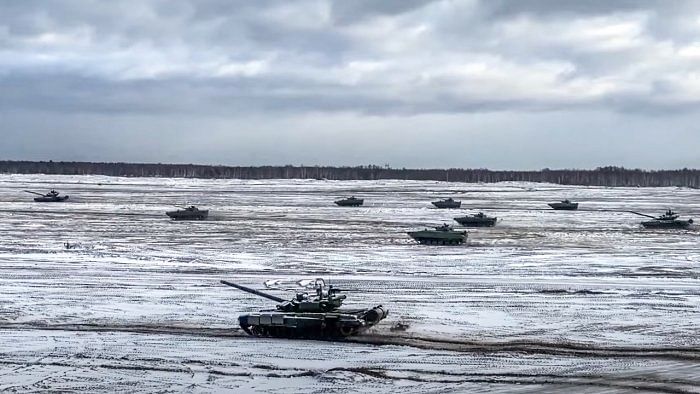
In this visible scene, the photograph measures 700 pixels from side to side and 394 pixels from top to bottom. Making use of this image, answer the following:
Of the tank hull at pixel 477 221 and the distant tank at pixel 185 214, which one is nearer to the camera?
the tank hull at pixel 477 221

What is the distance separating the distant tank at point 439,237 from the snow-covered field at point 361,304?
23.1 inches

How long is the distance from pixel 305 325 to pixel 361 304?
409 cm

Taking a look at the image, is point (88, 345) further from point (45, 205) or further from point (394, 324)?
point (45, 205)

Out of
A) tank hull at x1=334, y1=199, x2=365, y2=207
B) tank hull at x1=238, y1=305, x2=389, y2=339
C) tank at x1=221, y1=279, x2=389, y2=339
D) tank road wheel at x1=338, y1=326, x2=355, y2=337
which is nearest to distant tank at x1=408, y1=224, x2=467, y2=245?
tank at x1=221, y1=279, x2=389, y2=339

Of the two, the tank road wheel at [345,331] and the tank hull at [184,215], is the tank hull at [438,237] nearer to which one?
the tank hull at [184,215]

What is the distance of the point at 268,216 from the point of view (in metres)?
58.8

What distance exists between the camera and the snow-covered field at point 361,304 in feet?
51.5

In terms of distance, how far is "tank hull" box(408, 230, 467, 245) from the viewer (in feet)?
135

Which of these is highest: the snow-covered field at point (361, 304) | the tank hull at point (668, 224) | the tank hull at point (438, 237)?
the tank hull at point (668, 224)

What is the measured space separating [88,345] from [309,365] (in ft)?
14.5

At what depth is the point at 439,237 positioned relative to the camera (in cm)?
4103

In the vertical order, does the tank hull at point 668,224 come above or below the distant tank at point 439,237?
above

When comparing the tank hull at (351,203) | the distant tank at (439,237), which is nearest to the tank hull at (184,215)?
the distant tank at (439,237)

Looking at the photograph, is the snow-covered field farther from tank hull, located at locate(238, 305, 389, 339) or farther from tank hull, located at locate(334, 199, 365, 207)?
tank hull, located at locate(334, 199, 365, 207)
